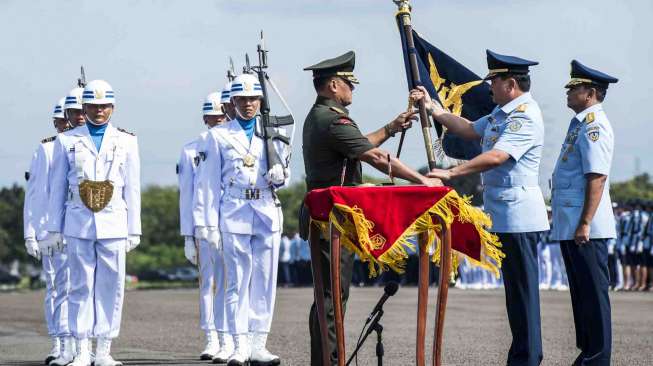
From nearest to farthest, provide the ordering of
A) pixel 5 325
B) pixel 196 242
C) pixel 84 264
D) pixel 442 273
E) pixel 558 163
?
1. pixel 442 273
2. pixel 558 163
3. pixel 84 264
4. pixel 196 242
5. pixel 5 325

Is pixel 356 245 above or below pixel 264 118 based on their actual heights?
below

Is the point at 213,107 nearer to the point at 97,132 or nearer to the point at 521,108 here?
the point at 97,132

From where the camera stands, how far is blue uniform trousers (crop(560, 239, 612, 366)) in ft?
32.1

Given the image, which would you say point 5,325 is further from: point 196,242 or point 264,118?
point 264,118

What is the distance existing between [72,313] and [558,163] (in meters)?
4.50

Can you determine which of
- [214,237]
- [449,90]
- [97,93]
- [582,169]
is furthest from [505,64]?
[97,93]

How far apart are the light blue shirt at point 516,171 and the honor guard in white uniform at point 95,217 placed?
384 centimetres

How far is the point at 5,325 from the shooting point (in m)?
20.4

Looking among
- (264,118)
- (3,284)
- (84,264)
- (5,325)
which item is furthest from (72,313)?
(3,284)

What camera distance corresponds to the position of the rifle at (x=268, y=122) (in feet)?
39.9

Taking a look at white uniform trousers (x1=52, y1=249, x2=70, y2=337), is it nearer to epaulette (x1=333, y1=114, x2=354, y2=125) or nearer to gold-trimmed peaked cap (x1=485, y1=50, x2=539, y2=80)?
epaulette (x1=333, y1=114, x2=354, y2=125)

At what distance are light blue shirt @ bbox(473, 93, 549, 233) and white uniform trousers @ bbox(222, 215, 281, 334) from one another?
3011 millimetres

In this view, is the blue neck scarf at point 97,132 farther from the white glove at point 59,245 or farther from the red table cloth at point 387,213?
the red table cloth at point 387,213

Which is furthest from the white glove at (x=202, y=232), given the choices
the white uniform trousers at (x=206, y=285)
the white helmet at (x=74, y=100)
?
the white helmet at (x=74, y=100)
